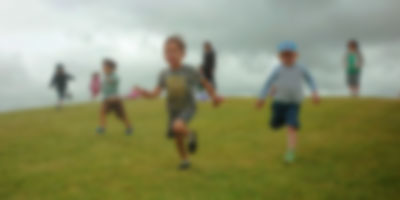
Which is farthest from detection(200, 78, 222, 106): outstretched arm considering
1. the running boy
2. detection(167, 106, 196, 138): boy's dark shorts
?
detection(167, 106, 196, 138): boy's dark shorts

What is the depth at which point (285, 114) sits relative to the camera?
6.76 meters

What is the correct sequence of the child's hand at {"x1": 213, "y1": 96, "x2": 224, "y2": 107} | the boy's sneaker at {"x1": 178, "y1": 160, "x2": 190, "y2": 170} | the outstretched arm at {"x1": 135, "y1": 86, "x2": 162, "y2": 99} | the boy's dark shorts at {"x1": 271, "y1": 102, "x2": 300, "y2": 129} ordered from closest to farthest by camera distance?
the outstretched arm at {"x1": 135, "y1": 86, "x2": 162, "y2": 99}, the child's hand at {"x1": 213, "y1": 96, "x2": 224, "y2": 107}, the boy's sneaker at {"x1": 178, "y1": 160, "x2": 190, "y2": 170}, the boy's dark shorts at {"x1": 271, "y1": 102, "x2": 300, "y2": 129}

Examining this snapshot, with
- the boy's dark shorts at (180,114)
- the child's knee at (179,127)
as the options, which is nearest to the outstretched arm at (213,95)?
the boy's dark shorts at (180,114)

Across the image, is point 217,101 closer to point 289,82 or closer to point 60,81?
point 289,82

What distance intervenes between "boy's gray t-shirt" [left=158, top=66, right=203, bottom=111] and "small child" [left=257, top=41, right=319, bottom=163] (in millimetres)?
1482

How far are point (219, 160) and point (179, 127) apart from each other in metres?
1.93

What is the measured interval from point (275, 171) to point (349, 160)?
169cm

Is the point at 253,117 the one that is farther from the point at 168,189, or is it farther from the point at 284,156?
the point at 168,189

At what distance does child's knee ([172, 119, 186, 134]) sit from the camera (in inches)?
215

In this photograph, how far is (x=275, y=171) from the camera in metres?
5.99

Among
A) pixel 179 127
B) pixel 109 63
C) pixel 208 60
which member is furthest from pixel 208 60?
pixel 179 127

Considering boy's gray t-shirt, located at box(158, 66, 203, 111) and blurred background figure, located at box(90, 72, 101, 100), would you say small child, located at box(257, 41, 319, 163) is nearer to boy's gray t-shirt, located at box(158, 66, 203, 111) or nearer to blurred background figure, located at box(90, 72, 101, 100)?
boy's gray t-shirt, located at box(158, 66, 203, 111)

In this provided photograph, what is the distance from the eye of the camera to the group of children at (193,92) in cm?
570

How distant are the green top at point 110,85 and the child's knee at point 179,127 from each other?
4.89m
